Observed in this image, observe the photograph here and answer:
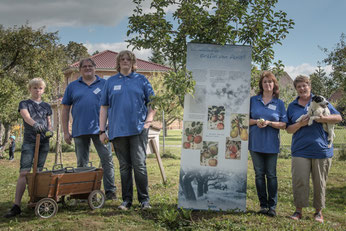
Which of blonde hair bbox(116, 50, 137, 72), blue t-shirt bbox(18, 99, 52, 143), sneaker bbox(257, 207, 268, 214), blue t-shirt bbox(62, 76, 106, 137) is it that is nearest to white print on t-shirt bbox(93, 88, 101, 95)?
blue t-shirt bbox(62, 76, 106, 137)

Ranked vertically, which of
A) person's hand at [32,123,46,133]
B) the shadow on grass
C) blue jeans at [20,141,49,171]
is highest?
person's hand at [32,123,46,133]

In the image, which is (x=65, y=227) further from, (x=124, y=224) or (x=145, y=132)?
(x=145, y=132)

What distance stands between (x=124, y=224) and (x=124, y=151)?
976 mm

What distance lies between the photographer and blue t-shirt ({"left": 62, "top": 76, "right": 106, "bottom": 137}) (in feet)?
16.2

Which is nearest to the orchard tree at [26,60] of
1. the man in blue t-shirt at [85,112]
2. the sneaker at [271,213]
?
the man in blue t-shirt at [85,112]

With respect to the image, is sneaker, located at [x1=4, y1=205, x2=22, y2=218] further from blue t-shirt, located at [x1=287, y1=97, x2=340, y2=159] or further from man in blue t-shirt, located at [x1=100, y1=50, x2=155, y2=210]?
blue t-shirt, located at [x1=287, y1=97, x2=340, y2=159]

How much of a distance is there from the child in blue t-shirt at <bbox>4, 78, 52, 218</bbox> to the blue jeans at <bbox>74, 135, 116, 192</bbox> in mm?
537

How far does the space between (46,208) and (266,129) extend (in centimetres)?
307

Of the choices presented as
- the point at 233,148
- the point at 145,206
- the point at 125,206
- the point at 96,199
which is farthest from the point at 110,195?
the point at 233,148

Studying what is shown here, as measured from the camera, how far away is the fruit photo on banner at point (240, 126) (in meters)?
4.49

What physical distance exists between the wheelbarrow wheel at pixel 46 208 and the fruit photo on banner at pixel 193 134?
75.1 inches

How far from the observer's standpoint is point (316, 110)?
13.3 ft

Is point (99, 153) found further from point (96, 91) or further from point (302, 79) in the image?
point (302, 79)

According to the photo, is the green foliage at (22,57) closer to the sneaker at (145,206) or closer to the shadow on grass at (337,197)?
the sneaker at (145,206)
